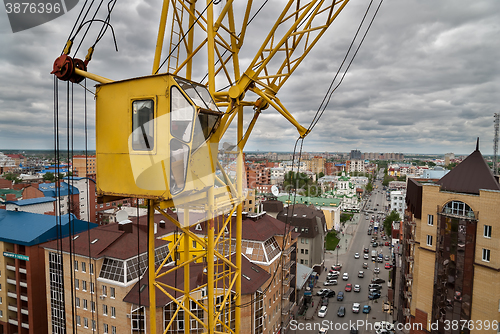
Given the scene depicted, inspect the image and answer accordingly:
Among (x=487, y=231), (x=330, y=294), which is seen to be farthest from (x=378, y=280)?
(x=487, y=231)

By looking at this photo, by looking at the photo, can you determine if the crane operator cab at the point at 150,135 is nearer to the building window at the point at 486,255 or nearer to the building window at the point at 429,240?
the building window at the point at 486,255

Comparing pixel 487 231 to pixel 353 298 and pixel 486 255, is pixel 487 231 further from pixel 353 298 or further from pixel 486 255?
pixel 353 298

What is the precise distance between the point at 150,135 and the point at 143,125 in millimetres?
279

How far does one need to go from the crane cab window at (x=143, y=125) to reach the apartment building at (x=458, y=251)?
20112 millimetres

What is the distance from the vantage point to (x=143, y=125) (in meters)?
5.93

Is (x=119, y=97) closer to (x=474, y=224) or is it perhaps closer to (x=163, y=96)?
(x=163, y=96)

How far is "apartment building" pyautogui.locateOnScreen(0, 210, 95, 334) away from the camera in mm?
25109

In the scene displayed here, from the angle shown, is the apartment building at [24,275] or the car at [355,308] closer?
the apartment building at [24,275]

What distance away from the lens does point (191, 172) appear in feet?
20.8

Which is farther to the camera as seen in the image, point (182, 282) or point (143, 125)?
point (182, 282)

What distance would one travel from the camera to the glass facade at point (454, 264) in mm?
17859

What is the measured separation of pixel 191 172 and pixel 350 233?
6156cm

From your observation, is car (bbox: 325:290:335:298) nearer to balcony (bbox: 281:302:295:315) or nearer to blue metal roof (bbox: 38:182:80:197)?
balcony (bbox: 281:302:295:315)

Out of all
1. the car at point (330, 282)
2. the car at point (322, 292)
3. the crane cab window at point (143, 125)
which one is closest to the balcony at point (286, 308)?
the car at point (322, 292)
